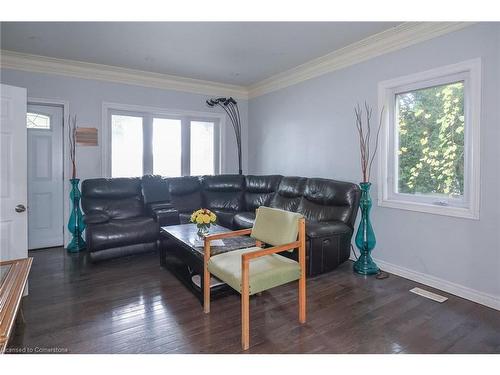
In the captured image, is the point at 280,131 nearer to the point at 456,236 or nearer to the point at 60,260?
the point at 456,236

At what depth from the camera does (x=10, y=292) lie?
1.82 metres

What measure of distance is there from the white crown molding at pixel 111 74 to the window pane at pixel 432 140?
314 cm

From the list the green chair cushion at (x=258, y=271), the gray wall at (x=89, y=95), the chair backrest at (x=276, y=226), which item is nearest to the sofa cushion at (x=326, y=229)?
the chair backrest at (x=276, y=226)

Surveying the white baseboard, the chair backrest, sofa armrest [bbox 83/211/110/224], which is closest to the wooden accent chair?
the chair backrest

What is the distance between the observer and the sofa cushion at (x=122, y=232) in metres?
3.49

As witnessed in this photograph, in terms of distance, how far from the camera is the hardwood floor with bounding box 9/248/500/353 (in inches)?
76.5

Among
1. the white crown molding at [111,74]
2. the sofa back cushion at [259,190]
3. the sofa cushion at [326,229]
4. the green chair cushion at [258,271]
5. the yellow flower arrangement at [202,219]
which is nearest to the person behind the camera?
the green chair cushion at [258,271]

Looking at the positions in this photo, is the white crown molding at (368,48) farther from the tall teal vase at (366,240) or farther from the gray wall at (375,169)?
the tall teal vase at (366,240)

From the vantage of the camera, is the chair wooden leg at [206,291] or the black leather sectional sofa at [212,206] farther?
the black leather sectional sofa at [212,206]

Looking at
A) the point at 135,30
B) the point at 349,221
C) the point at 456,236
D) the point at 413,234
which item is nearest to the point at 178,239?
the point at 349,221

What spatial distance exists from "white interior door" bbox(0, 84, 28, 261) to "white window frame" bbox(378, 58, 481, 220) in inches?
142

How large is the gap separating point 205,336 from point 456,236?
7.77 ft

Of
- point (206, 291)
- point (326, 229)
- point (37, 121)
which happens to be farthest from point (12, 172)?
point (326, 229)

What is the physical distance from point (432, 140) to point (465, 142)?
0.33m
